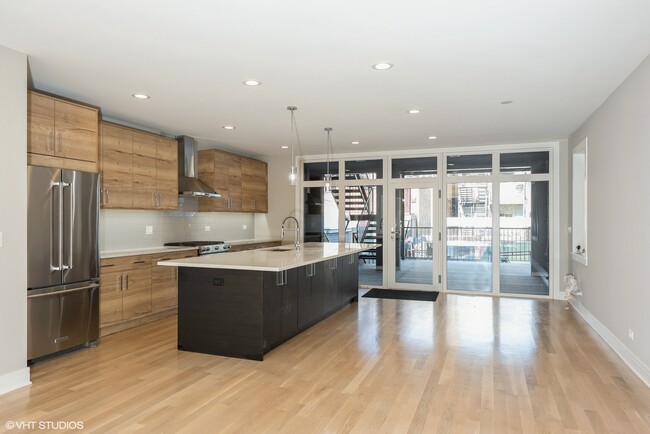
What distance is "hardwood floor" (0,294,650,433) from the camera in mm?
2768

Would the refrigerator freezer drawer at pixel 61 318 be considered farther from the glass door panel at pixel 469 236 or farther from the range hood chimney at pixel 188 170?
the glass door panel at pixel 469 236

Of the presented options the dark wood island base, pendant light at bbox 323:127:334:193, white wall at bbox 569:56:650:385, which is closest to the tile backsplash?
→ the dark wood island base

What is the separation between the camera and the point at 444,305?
646cm

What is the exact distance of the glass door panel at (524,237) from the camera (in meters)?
7.09

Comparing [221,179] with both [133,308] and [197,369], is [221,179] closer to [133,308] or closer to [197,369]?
[133,308]

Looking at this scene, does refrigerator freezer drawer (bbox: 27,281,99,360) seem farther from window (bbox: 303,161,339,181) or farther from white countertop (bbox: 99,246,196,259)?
window (bbox: 303,161,339,181)

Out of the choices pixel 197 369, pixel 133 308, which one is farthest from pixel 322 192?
pixel 197 369

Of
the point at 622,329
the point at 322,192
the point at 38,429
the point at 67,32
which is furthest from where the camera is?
the point at 322,192

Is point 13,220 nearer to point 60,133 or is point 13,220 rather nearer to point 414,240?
point 60,133

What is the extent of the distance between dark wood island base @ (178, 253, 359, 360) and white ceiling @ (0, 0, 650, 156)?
1822mm

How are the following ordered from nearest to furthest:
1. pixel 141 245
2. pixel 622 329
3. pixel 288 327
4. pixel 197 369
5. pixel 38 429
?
1. pixel 38 429
2. pixel 197 369
3. pixel 622 329
4. pixel 288 327
5. pixel 141 245

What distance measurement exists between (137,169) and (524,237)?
5996 mm

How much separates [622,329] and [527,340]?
0.87 m

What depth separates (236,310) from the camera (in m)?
4.04
